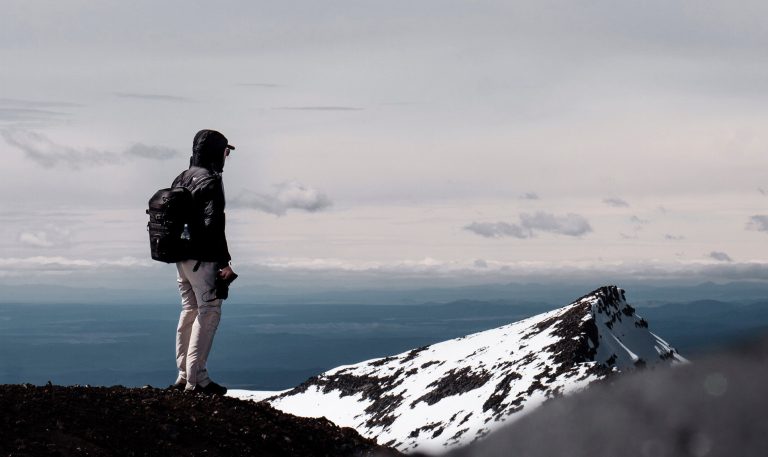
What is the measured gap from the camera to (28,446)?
11734 millimetres

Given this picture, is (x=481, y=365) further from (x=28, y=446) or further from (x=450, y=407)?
(x=28, y=446)

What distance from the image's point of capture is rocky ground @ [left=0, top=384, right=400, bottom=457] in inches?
480

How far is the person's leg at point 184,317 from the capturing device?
15.0 meters

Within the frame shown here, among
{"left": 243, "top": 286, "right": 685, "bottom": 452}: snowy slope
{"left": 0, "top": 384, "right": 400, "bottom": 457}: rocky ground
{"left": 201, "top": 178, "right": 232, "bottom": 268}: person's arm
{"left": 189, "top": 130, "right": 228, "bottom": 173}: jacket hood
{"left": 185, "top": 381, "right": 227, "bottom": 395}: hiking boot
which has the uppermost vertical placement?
{"left": 189, "top": 130, "right": 228, "bottom": 173}: jacket hood

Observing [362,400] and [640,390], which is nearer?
[640,390]

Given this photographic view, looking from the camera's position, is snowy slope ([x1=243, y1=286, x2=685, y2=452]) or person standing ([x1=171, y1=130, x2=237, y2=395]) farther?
snowy slope ([x1=243, y1=286, x2=685, y2=452])

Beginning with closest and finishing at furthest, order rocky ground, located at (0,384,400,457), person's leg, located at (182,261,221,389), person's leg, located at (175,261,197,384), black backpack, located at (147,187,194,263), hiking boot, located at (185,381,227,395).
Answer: rocky ground, located at (0,384,400,457), black backpack, located at (147,187,194,263), person's leg, located at (182,261,221,389), person's leg, located at (175,261,197,384), hiking boot, located at (185,381,227,395)

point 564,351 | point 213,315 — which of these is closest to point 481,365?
point 564,351

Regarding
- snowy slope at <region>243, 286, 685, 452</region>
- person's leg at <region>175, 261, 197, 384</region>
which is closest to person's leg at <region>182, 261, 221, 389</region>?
person's leg at <region>175, 261, 197, 384</region>

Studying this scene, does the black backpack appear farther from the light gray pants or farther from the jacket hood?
the jacket hood

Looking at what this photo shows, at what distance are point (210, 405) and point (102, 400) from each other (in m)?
1.75

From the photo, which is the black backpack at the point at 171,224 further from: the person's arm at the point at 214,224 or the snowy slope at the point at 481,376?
the snowy slope at the point at 481,376

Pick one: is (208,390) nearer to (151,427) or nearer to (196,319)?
(196,319)

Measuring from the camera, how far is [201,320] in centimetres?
1480
